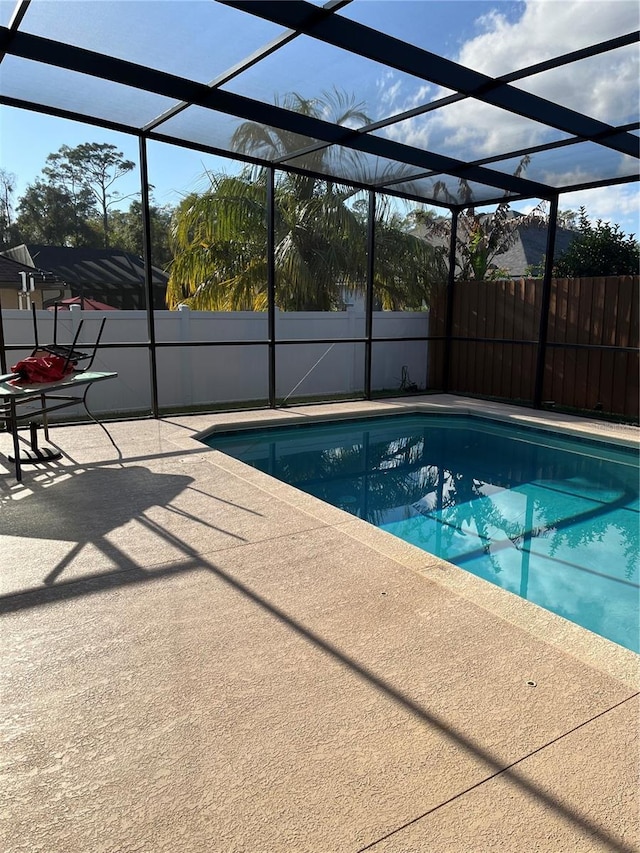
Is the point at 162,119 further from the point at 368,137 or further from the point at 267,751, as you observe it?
the point at 267,751

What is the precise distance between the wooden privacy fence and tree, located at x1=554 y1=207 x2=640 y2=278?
2760 mm

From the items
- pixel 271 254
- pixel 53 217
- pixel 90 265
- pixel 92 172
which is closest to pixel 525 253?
pixel 271 254

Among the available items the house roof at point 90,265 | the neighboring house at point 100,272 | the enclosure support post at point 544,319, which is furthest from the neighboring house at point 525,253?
the house roof at point 90,265

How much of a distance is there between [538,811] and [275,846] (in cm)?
66

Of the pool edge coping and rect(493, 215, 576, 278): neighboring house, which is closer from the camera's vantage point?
the pool edge coping

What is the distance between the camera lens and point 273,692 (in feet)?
6.44

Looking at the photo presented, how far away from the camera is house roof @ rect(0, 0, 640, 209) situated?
3.77 metres

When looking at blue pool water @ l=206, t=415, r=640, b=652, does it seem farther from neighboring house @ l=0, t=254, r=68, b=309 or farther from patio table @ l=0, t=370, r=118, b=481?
neighboring house @ l=0, t=254, r=68, b=309

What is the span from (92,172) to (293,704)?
84.6ft

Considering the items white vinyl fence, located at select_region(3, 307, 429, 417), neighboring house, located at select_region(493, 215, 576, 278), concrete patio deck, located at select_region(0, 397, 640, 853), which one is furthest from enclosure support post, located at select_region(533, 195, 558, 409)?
neighboring house, located at select_region(493, 215, 576, 278)

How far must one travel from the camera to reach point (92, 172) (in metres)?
23.5

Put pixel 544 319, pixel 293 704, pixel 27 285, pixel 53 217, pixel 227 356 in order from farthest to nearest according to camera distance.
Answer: pixel 53 217
pixel 227 356
pixel 544 319
pixel 27 285
pixel 293 704

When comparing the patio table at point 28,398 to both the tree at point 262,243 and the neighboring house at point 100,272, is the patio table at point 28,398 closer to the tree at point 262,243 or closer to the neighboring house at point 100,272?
the tree at point 262,243

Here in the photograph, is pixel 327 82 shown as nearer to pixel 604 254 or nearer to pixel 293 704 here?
pixel 293 704
